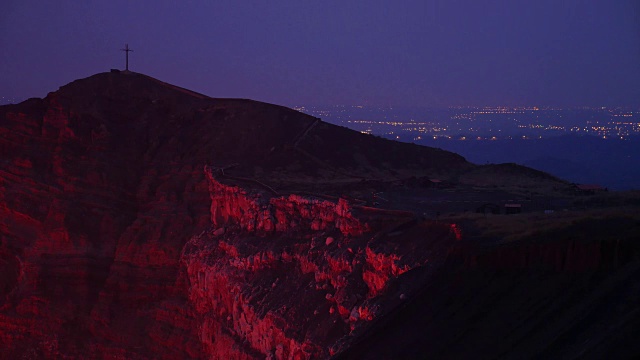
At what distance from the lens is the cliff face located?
2434 centimetres

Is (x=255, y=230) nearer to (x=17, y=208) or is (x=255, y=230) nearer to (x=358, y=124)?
(x=17, y=208)

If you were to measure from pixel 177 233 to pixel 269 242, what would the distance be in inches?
317

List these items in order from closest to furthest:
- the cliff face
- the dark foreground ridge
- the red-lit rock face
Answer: the dark foreground ridge
the red-lit rock face
the cliff face

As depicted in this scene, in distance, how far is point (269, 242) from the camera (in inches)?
1129

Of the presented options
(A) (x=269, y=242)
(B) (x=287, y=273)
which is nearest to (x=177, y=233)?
(A) (x=269, y=242)

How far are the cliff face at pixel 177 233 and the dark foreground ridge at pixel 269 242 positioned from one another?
83 millimetres

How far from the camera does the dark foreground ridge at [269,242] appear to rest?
17.9m

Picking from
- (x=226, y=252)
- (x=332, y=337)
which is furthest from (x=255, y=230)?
(x=332, y=337)

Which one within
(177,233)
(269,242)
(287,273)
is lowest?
(287,273)

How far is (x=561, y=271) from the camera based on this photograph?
17.7 m

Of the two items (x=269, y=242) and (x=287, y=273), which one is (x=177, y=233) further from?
(x=287, y=273)

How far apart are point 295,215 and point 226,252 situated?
3.50m

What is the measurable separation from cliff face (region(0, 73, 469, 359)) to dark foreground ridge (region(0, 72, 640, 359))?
8 centimetres

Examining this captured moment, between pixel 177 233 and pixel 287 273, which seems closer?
pixel 287 273
